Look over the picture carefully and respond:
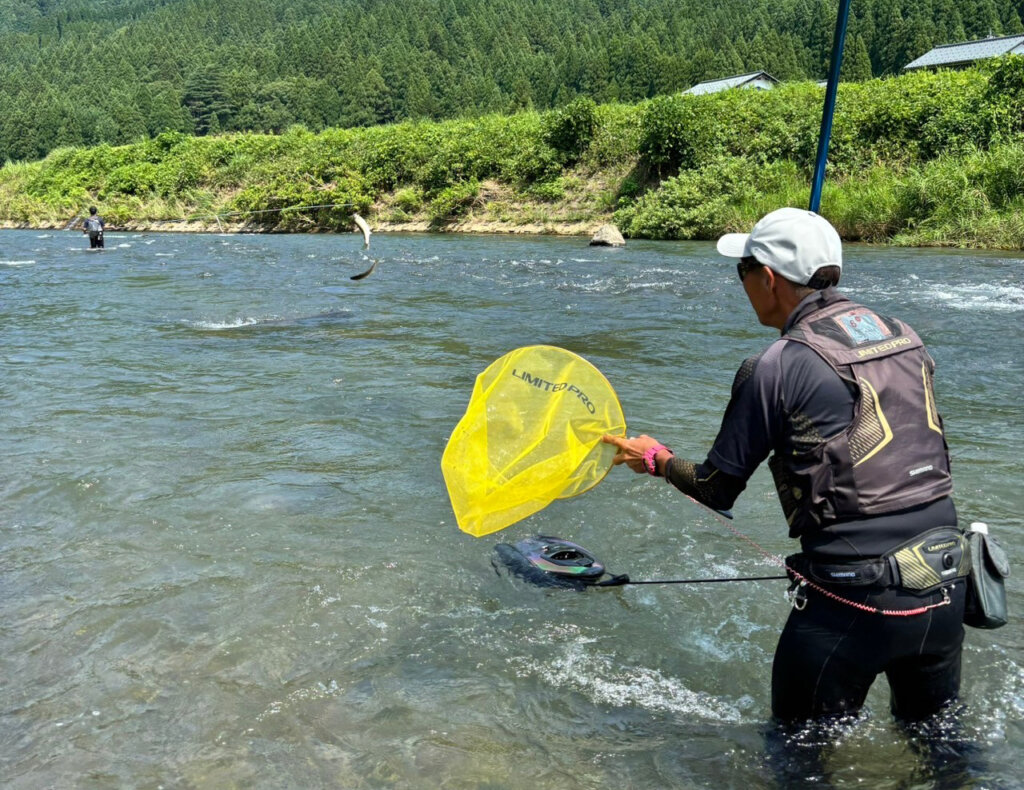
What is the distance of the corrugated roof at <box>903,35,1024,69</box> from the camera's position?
59703 mm

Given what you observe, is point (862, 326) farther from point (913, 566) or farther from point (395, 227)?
point (395, 227)

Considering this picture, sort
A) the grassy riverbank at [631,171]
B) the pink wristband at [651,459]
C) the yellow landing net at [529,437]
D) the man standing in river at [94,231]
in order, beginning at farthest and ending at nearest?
1. the man standing in river at [94,231]
2. the grassy riverbank at [631,171]
3. the yellow landing net at [529,437]
4. the pink wristband at [651,459]

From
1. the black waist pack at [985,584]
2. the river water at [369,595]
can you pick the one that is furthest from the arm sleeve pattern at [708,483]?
the river water at [369,595]

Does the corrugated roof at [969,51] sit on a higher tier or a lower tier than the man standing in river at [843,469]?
higher

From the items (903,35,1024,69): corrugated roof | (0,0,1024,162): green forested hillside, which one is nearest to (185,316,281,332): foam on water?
(903,35,1024,69): corrugated roof

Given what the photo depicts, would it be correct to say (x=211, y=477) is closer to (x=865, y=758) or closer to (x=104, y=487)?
(x=104, y=487)

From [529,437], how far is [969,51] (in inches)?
2824

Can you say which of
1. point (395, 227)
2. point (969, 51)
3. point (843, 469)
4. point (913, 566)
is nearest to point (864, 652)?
point (913, 566)

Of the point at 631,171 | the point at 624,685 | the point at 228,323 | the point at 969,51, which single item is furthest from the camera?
the point at 969,51

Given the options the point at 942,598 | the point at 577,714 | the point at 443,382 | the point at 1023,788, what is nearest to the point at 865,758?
the point at 1023,788

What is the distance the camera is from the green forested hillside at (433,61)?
87625mm

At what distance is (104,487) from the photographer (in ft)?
20.2

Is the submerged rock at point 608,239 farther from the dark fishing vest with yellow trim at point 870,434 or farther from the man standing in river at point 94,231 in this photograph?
the dark fishing vest with yellow trim at point 870,434

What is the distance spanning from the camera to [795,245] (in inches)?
107
